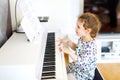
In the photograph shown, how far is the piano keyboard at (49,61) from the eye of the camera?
3.89 ft

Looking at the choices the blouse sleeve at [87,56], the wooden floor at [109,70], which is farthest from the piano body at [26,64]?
the wooden floor at [109,70]

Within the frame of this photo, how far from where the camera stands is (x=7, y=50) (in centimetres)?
133

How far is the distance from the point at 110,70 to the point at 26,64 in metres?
1.87

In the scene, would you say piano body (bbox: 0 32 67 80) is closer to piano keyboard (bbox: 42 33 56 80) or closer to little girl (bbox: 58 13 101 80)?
piano keyboard (bbox: 42 33 56 80)

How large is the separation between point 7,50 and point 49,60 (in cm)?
30

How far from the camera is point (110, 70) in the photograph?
8.86 feet

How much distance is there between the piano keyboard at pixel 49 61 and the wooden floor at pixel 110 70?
3.52 feet

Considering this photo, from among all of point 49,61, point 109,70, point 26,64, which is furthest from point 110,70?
point 26,64

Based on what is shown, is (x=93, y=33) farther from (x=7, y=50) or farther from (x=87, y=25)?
(x=7, y=50)

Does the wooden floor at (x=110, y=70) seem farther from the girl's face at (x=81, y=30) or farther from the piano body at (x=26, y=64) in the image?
the piano body at (x=26, y=64)

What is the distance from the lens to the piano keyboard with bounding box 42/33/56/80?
119cm

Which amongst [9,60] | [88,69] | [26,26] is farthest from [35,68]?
[88,69]

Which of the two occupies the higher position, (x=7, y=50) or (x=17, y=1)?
(x=17, y=1)

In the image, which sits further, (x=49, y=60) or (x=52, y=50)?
(x=52, y=50)
